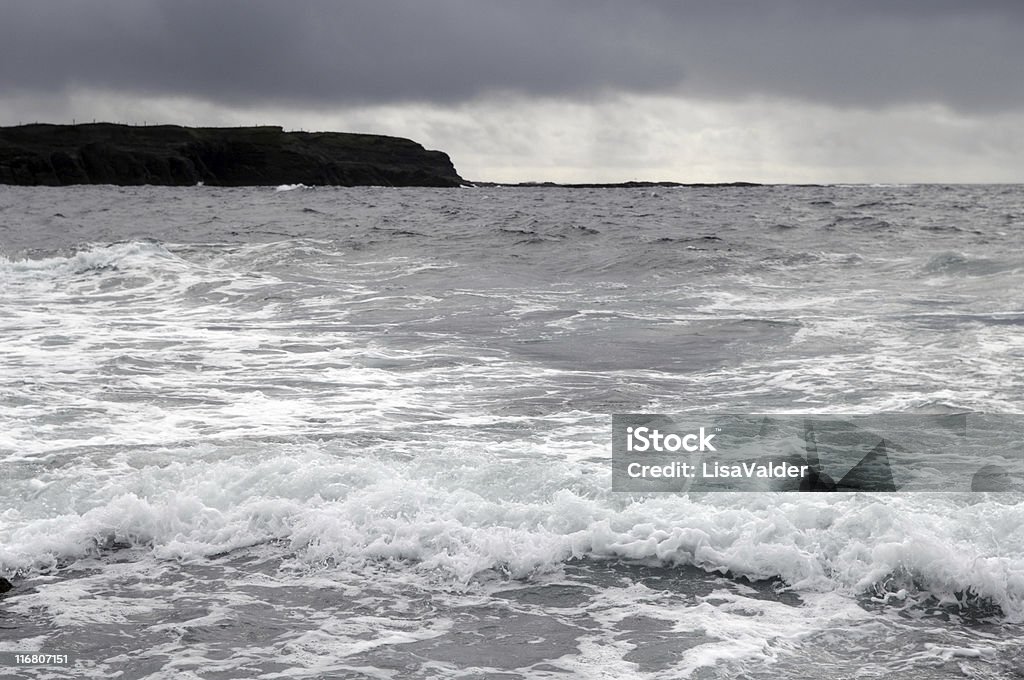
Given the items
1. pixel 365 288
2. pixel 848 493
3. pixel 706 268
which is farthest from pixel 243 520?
pixel 706 268

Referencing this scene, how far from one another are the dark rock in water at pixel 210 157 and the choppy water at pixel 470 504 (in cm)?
11173

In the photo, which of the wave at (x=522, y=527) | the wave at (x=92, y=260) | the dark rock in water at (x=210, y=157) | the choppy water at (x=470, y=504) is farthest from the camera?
the dark rock in water at (x=210, y=157)

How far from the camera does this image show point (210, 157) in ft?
443

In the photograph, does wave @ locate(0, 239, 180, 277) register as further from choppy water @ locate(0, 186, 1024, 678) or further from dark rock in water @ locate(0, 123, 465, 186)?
dark rock in water @ locate(0, 123, 465, 186)

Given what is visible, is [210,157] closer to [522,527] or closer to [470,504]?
[470,504]

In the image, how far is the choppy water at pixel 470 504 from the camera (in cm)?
463

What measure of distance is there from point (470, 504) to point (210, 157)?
452 feet

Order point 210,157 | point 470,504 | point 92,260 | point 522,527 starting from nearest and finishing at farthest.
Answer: point 522,527, point 470,504, point 92,260, point 210,157

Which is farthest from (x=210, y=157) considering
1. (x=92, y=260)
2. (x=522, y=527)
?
(x=522, y=527)

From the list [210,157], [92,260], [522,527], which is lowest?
[522,527]

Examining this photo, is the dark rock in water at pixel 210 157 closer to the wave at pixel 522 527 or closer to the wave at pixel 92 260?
the wave at pixel 92 260

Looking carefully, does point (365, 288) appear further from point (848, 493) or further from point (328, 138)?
point (328, 138)

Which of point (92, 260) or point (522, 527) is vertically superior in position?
point (92, 260)

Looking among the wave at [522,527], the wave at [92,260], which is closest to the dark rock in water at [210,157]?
the wave at [92,260]
